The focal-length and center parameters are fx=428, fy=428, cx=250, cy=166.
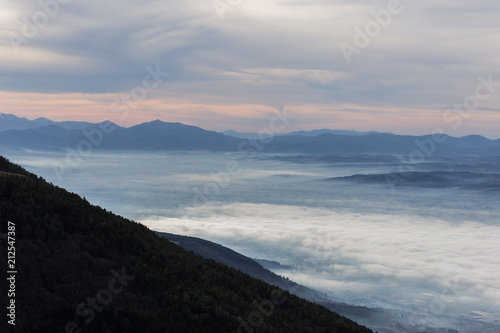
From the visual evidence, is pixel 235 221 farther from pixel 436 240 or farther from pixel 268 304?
pixel 268 304

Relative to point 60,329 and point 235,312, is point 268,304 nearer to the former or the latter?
point 235,312

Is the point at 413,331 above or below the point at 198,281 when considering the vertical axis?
below

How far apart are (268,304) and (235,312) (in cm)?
408

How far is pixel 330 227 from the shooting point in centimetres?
18238

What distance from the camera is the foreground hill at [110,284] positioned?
14.4 metres

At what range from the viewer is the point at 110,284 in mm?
16078

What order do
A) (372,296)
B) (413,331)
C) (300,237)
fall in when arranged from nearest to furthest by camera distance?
(413,331) → (372,296) → (300,237)

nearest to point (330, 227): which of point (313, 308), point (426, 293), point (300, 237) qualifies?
point (300, 237)

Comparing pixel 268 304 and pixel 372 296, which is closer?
pixel 268 304

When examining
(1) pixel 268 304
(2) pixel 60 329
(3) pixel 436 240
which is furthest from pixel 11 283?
(3) pixel 436 240

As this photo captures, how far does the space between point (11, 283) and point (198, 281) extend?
25.1ft

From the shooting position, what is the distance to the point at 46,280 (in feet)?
50.0

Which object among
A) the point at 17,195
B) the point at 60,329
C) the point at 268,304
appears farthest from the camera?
the point at 268,304

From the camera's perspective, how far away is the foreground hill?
47.4 feet
